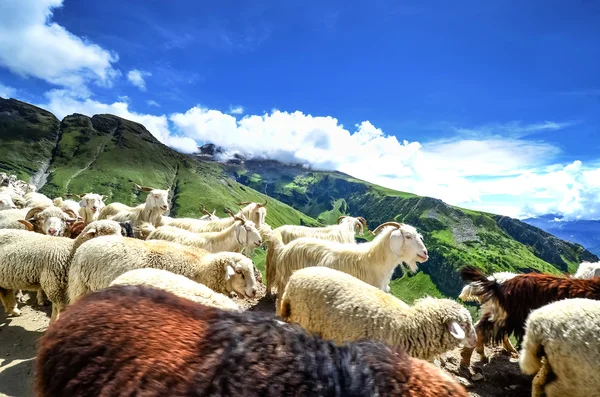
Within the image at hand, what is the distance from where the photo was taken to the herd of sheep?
2.08m

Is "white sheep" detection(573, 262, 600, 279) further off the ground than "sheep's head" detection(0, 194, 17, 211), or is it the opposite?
"white sheep" detection(573, 262, 600, 279)

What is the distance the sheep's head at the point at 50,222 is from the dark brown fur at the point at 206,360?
10823 mm

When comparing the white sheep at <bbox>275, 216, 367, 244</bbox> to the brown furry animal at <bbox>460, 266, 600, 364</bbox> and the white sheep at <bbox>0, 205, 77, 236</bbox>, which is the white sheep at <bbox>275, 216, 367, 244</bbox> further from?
the white sheep at <bbox>0, 205, 77, 236</bbox>

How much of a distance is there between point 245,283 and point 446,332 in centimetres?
445

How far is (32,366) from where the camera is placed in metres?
6.96

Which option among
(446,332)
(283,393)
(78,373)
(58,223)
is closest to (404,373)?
(283,393)

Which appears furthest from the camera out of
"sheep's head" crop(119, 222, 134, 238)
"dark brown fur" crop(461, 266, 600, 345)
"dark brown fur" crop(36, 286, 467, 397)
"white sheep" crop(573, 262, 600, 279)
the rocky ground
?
"sheep's head" crop(119, 222, 134, 238)

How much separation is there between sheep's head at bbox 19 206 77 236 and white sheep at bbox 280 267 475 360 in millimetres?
9282

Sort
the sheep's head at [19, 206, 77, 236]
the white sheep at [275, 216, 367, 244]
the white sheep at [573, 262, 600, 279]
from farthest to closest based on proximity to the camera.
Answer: the white sheep at [275, 216, 367, 244], the sheep's head at [19, 206, 77, 236], the white sheep at [573, 262, 600, 279]

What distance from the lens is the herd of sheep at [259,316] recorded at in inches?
81.9

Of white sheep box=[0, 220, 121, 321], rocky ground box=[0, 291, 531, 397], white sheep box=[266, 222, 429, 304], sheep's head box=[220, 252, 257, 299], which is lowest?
rocky ground box=[0, 291, 531, 397]

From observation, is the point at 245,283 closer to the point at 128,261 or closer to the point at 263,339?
the point at 128,261

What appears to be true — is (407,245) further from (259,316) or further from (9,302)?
(9,302)

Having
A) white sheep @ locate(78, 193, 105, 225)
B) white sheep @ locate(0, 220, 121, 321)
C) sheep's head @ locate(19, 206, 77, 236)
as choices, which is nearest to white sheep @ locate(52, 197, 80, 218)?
white sheep @ locate(78, 193, 105, 225)
